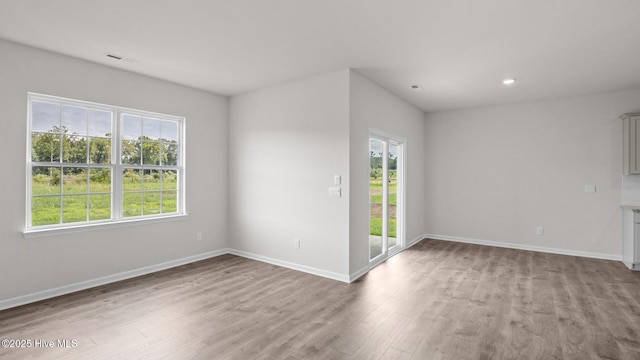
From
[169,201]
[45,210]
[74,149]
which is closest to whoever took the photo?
[45,210]

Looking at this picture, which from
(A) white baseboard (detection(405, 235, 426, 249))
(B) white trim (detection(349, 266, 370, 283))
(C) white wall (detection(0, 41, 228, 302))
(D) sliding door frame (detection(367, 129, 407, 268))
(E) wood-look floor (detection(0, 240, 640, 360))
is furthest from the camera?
(A) white baseboard (detection(405, 235, 426, 249))

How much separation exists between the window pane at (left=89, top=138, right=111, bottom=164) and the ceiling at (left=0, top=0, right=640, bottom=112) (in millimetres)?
992

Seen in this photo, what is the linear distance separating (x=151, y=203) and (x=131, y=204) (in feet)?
0.89

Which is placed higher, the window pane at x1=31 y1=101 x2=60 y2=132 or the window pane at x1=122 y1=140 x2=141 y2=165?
the window pane at x1=31 y1=101 x2=60 y2=132

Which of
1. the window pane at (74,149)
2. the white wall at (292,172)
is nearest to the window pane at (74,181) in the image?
the window pane at (74,149)

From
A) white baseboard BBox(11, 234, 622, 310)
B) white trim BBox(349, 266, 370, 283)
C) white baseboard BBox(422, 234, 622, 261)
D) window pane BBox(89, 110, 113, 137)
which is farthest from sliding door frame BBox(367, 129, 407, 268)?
window pane BBox(89, 110, 113, 137)

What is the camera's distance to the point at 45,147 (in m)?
3.57

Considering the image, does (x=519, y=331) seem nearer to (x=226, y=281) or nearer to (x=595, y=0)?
(x=595, y=0)

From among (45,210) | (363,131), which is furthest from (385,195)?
(45,210)

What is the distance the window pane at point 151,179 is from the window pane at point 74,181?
748mm

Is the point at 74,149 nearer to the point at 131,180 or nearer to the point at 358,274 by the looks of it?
the point at 131,180

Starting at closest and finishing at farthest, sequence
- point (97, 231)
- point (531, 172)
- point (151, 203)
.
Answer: point (97, 231) < point (151, 203) < point (531, 172)

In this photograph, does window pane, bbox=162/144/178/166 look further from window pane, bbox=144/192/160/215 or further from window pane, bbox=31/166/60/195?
window pane, bbox=31/166/60/195

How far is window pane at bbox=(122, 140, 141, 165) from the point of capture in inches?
168
